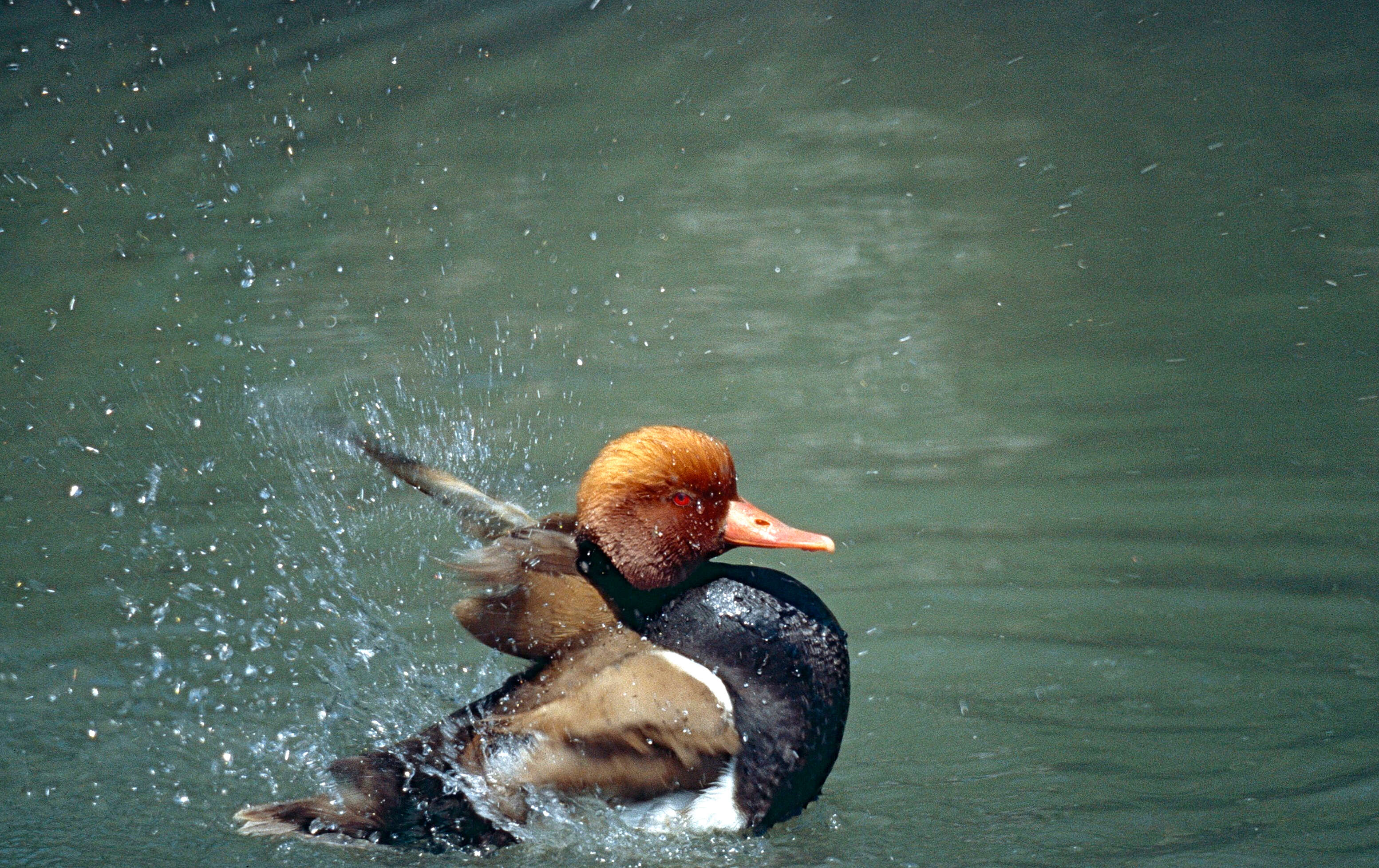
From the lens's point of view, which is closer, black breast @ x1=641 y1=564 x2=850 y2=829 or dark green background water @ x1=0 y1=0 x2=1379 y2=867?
black breast @ x1=641 y1=564 x2=850 y2=829

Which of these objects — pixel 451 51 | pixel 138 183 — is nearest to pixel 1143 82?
pixel 451 51

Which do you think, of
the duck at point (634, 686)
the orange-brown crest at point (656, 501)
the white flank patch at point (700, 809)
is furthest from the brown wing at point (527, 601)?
the white flank patch at point (700, 809)

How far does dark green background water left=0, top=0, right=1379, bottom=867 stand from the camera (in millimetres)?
3152

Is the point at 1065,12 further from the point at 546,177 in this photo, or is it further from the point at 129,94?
the point at 129,94

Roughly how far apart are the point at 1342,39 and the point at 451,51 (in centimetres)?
426

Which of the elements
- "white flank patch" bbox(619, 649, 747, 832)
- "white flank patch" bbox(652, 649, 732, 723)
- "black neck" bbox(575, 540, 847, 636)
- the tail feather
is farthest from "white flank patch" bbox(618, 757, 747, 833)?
the tail feather

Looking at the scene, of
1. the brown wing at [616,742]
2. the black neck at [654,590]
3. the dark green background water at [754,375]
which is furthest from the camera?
the dark green background water at [754,375]

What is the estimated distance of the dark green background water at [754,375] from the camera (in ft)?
10.3

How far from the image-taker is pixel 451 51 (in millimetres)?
6707

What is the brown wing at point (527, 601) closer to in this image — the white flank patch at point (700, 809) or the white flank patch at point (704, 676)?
the white flank patch at point (704, 676)

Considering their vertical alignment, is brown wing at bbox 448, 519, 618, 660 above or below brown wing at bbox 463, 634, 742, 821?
above

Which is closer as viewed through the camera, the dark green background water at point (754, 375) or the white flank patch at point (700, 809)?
the white flank patch at point (700, 809)

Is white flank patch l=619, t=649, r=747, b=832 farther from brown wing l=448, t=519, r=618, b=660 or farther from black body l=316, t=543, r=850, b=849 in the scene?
brown wing l=448, t=519, r=618, b=660

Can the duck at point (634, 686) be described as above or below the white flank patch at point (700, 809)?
above
